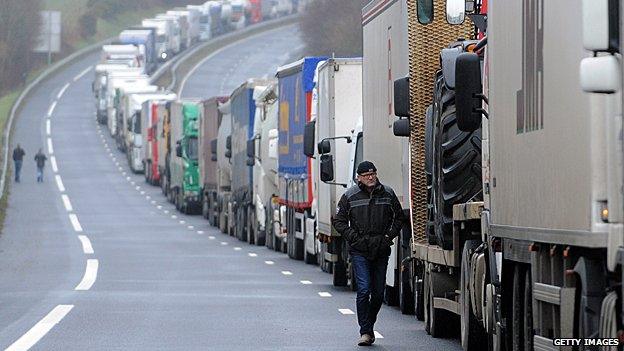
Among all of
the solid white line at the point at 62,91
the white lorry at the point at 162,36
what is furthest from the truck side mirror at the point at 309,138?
the solid white line at the point at 62,91

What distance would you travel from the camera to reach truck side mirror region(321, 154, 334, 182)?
27875mm

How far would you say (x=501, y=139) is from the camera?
1384 cm

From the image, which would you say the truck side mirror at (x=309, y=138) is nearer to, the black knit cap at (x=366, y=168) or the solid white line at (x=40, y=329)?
the solid white line at (x=40, y=329)

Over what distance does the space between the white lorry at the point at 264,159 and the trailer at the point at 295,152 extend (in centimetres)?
172

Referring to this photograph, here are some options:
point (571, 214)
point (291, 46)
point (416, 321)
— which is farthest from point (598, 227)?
point (291, 46)

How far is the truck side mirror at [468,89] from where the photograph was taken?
44.8ft

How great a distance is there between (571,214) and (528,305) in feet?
7.30

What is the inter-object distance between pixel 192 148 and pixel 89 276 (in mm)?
30254

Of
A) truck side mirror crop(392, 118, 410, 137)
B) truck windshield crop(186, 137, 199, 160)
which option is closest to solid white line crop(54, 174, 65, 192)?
truck windshield crop(186, 137, 199, 160)

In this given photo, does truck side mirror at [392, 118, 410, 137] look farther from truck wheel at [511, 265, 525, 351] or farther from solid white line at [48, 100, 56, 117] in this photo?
solid white line at [48, 100, 56, 117]

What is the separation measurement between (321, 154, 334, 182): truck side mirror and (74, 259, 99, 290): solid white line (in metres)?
3.64

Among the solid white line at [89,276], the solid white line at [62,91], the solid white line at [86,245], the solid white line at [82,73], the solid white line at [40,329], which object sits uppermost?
the solid white line at [82,73]

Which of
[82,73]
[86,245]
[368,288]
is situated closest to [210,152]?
[86,245]

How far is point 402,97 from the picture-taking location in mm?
19266
